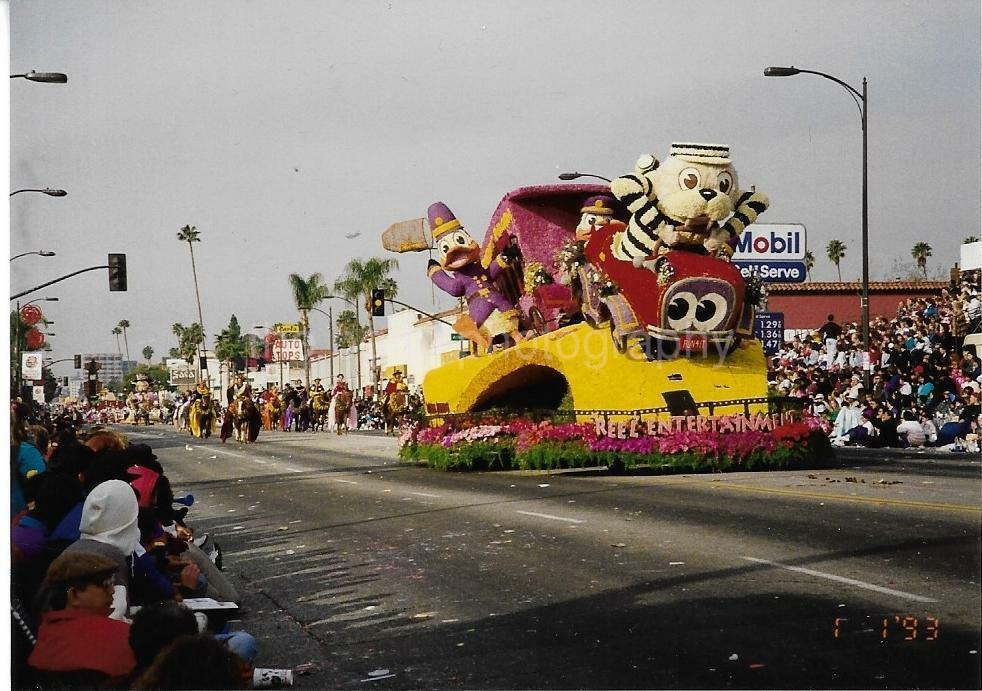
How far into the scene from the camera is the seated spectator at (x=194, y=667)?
17.4 feet

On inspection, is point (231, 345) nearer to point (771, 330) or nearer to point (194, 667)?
point (771, 330)

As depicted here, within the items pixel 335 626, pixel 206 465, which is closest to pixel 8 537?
pixel 335 626

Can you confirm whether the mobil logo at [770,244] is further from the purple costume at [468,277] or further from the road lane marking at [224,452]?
the road lane marking at [224,452]

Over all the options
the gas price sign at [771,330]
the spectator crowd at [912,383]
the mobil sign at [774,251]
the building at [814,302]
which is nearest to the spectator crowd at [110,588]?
the spectator crowd at [912,383]

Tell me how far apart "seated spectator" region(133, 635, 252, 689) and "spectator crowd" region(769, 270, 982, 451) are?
2175cm

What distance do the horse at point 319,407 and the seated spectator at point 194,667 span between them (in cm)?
5719

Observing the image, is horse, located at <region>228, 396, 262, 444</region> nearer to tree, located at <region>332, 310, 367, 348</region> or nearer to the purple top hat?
the purple top hat

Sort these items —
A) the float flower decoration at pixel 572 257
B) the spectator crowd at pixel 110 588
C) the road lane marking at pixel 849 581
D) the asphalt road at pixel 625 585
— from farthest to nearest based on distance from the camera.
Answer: the float flower decoration at pixel 572 257
the road lane marking at pixel 849 581
the asphalt road at pixel 625 585
the spectator crowd at pixel 110 588

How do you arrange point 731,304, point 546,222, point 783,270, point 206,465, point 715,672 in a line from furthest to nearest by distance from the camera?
1. point 783,270
2. point 206,465
3. point 546,222
4. point 731,304
5. point 715,672

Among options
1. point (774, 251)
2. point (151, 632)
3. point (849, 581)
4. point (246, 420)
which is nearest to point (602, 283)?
point (849, 581)

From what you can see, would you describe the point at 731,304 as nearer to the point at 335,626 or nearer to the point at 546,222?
the point at 546,222

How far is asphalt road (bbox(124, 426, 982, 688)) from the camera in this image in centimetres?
714

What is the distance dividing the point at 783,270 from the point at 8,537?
109 ft

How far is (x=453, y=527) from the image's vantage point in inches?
571
